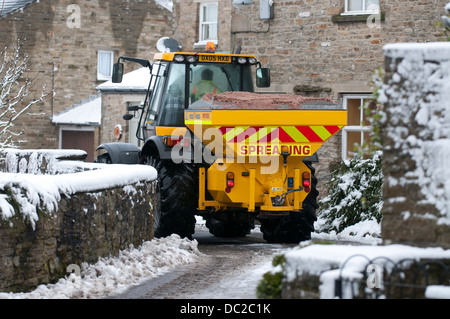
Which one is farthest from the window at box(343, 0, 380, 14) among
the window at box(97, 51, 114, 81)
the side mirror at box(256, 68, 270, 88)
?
the window at box(97, 51, 114, 81)

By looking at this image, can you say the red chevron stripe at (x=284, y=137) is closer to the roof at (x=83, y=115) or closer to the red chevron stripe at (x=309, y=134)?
the red chevron stripe at (x=309, y=134)

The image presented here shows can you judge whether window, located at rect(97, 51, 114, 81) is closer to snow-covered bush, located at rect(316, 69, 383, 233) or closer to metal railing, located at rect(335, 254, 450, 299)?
snow-covered bush, located at rect(316, 69, 383, 233)

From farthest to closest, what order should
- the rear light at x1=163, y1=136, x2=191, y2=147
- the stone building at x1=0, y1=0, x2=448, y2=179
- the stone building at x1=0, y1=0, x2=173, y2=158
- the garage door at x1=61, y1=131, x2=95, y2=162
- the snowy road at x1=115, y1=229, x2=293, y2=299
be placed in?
the stone building at x1=0, y1=0, x2=173, y2=158, the garage door at x1=61, y1=131, x2=95, y2=162, the stone building at x1=0, y1=0, x2=448, y2=179, the rear light at x1=163, y1=136, x2=191, y2=147, the snowy road at x1=115, y1=229, x2=293, y2=299

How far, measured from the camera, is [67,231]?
8.88 metres

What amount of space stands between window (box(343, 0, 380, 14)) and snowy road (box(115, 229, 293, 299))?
252 inches

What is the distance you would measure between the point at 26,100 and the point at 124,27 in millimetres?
4285

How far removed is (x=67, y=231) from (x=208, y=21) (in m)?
14.1

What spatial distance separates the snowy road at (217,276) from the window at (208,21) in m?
10.2

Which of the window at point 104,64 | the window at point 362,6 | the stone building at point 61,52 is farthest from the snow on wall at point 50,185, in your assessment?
the window at point 104,64

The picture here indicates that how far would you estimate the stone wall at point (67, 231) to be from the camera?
26.4 ft

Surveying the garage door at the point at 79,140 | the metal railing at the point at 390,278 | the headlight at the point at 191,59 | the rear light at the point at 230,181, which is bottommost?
the metal railing at the point at 390,278

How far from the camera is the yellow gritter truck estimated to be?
11461 millimetres

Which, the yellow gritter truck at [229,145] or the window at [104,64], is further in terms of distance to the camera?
the window at [104,64]

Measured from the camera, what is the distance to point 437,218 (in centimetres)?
584
